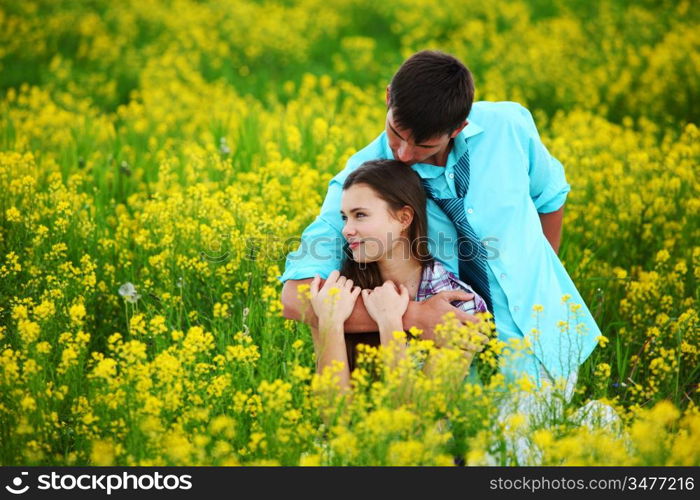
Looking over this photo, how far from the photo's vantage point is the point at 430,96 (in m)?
3.07

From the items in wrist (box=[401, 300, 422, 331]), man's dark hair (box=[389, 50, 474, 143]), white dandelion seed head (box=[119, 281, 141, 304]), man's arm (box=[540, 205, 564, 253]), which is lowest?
wrist (box=[401, 300, 422, 331])

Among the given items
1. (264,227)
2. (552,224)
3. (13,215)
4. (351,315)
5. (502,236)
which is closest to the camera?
(351,315)

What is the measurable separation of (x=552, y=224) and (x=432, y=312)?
1.02 meters

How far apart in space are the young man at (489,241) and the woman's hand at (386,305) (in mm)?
54

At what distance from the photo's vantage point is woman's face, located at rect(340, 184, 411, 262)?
333cm

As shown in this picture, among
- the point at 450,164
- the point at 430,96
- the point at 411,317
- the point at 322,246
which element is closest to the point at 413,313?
the point at 411,317

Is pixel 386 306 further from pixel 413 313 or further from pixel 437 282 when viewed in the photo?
pixel 437 282

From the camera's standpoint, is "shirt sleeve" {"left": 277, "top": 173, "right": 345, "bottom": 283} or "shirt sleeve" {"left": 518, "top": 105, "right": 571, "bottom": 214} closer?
"shirt sleeve" {"left": 277, "top": 173, "right": 345, "bottom": 283}

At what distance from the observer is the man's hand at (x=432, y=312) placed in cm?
328

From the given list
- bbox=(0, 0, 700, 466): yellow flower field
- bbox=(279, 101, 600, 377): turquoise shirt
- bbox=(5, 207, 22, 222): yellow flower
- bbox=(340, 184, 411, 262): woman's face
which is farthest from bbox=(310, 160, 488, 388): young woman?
bbox=(5, 207, 22, 222): yellow flower

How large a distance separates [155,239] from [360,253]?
62.8 inches

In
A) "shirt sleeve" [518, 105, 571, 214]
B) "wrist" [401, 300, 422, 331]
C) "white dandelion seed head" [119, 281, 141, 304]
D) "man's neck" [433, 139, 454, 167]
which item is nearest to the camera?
"wrist" [401, 300, 422, 331]

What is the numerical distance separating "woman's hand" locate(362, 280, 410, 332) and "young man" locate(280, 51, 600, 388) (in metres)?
0.05

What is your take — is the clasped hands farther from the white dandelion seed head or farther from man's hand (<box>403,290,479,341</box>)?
the white dandelion seed head
